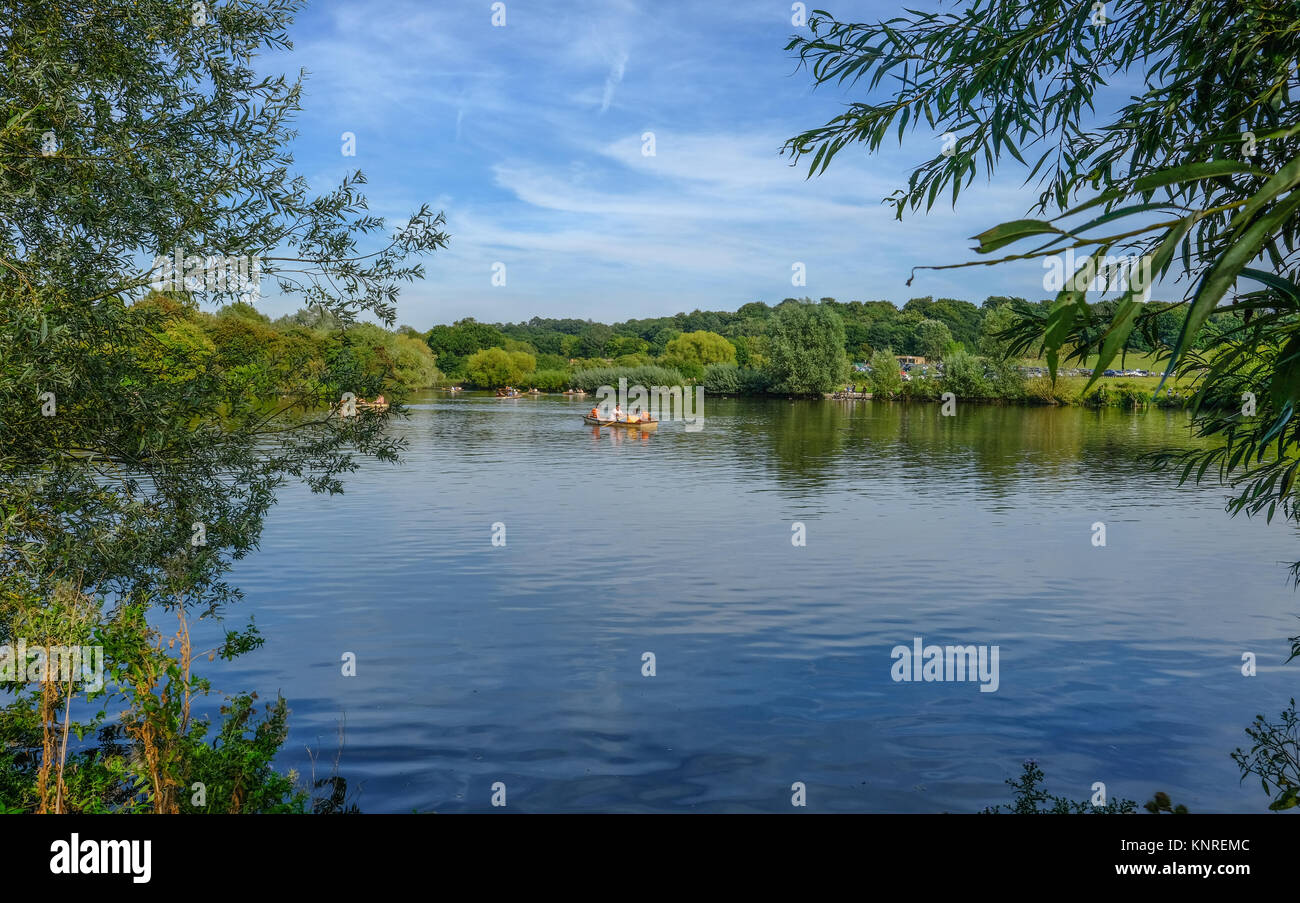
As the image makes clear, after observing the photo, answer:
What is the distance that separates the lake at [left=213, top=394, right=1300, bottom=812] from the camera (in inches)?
370

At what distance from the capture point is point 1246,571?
19.8 meters

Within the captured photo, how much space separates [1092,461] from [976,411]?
42.5m

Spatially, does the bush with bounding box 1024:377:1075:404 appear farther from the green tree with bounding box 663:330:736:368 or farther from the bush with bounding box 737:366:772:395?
the green tree with bounding box 663:330:736:368

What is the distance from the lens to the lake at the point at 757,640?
9.40 meters

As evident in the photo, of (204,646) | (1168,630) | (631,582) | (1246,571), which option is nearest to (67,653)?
(204,646)

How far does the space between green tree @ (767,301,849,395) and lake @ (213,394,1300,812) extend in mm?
68955

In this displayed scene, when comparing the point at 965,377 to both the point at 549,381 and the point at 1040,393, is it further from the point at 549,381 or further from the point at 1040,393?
the point at 549,381

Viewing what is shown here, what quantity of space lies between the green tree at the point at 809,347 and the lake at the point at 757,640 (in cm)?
6896

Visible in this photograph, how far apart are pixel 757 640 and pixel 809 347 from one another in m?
89.9

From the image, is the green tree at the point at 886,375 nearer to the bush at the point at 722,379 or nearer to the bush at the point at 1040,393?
the bush at the point at 1040,393

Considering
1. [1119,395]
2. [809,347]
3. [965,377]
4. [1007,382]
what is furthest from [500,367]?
[1119,395]

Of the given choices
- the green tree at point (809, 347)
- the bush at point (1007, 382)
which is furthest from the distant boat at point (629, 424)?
the bush at point (1007, 382)

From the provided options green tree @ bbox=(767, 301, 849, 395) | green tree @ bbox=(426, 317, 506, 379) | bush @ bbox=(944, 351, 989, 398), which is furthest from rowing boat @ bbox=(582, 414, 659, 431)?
green tree @ bbox=(426, 317, 506, 379)

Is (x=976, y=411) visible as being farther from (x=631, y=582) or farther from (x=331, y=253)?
(x=331, y=253)
